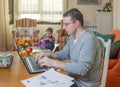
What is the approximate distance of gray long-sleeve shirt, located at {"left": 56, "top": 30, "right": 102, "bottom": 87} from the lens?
1730mm

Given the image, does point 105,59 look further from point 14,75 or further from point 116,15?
point 116,15

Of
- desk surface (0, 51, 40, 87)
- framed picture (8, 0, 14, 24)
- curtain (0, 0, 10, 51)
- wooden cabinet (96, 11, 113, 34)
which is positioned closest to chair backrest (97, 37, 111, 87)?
desk surface (0, 51, 40, 87)

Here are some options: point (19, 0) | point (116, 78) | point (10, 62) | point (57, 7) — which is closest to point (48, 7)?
point (57, 7)

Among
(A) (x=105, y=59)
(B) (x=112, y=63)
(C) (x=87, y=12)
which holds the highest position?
(C) (x=87, y=12)

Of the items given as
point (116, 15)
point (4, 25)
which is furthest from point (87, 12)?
point (4, 25)

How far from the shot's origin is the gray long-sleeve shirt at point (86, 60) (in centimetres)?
173

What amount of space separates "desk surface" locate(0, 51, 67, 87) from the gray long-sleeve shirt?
0.14 meters

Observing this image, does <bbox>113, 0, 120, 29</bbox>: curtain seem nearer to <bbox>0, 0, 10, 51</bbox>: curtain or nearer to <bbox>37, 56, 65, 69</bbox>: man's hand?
<bbox>0, 0, 10, 51</bbox>: curtain

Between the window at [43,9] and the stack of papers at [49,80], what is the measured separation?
461cm

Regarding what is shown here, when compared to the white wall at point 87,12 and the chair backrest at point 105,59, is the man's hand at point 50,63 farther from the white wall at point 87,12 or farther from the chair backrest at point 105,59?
the white wall at point 87,12

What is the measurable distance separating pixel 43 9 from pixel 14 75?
15.1 ft

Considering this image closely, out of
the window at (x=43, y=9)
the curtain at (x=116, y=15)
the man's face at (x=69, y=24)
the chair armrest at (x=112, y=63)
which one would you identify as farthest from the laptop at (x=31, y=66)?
the window at (x=43, y=9)

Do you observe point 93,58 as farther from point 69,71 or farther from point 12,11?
point 12,11

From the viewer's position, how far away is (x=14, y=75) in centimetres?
177
